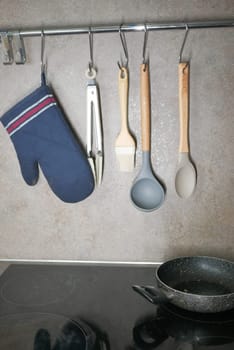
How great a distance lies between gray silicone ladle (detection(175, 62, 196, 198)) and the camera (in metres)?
0.85

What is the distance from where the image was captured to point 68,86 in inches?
35.7

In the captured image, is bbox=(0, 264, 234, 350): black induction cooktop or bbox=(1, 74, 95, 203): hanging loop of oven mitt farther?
bbox=(1, 74, 95, 203): hanging loop of oven mitt

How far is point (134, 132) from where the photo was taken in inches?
35.8

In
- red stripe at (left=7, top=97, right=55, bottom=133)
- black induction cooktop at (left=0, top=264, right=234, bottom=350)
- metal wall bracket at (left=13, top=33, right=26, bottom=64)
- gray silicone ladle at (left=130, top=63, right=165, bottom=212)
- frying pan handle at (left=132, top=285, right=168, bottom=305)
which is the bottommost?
black induction cooktop at (left=0, top=264, right=234, bottom=350)

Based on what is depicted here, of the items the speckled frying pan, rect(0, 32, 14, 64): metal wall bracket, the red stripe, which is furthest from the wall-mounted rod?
the speckled frying pan

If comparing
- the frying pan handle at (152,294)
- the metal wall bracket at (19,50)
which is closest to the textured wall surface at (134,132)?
the metal wall bracket at (19,50)

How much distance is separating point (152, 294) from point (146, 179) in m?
0.29

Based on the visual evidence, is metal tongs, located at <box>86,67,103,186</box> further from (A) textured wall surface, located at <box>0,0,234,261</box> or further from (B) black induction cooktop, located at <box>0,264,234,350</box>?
(B) black induction cooktop, located at <box>0,264,234,350</box>

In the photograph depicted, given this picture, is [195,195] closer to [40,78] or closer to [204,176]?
[204,176]

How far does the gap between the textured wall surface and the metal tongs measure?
0.02 meters

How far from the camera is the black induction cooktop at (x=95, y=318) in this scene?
0.67m

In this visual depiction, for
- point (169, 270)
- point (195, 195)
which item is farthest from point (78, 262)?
point (195, 195)

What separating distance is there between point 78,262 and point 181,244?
0.98 ft

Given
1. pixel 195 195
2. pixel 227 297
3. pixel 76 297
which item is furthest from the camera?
pixel 195 195
